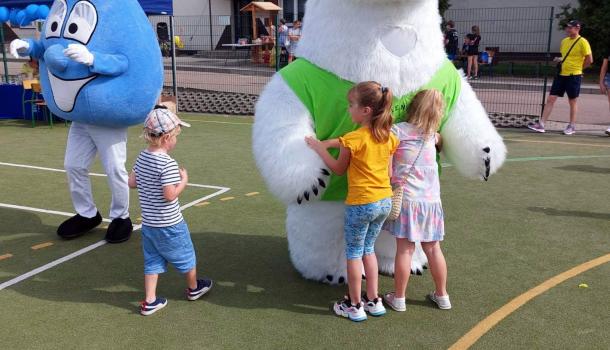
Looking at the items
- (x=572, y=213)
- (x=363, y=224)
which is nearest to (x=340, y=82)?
(x=363, y=224)

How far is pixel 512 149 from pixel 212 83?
10.3 meters

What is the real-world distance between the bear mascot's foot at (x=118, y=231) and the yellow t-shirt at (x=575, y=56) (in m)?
7.91

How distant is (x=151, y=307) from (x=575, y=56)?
28.2 ft

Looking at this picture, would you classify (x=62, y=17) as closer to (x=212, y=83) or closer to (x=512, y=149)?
(x=512, y=149)

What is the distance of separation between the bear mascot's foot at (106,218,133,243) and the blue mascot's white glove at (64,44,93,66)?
1.42 metres

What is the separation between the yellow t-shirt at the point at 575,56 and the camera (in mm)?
9734

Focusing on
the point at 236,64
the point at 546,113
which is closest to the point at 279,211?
the point at 546,113

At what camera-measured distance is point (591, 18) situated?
18062mm

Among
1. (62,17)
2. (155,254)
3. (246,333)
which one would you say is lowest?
(246,333)

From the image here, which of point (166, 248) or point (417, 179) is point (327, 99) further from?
point (166, 248)

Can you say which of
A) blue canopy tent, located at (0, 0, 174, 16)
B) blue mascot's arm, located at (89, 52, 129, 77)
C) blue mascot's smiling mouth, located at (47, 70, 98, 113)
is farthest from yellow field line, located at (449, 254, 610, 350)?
blue canopy tent, located at (0, 0, 174, 16)

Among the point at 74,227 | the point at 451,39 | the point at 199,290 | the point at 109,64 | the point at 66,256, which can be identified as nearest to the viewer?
the point at 199,290

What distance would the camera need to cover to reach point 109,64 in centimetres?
454

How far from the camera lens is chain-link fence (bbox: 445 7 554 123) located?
13398 millimetres
